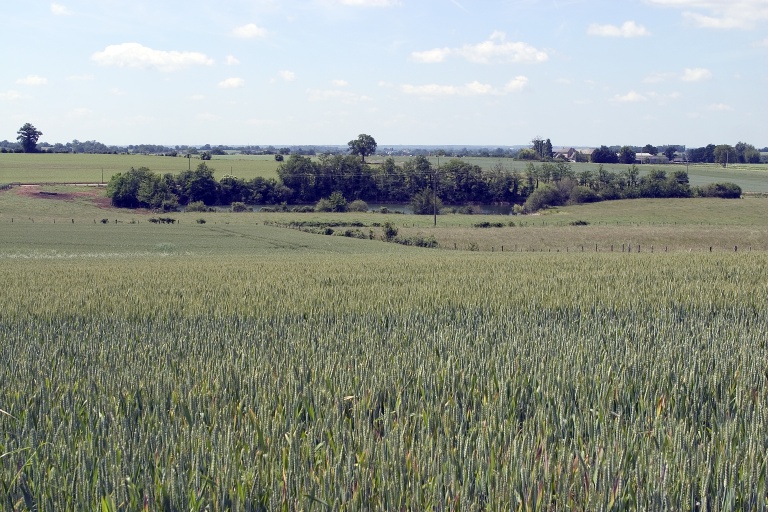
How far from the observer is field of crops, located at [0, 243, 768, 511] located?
14.5ft

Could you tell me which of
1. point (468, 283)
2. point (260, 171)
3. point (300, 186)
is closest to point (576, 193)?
point (300, 186)

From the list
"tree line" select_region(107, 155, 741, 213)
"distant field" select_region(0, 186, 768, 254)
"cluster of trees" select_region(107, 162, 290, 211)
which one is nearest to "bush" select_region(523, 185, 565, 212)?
"tree line" select_region(107, 155, 741, 213)

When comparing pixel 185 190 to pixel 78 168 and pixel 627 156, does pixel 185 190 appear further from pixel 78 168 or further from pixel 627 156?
pixel 627 156

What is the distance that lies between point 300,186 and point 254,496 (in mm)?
112616

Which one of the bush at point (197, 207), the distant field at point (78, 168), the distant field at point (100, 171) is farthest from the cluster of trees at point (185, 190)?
the distant field at point (78, 168)

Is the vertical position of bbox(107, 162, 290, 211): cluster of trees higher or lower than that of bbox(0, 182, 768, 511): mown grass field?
higher

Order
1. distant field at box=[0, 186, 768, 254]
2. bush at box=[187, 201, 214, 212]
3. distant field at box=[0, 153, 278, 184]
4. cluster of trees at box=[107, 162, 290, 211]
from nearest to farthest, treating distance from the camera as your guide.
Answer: distant field at box=[0, 186, 768, 254]
cluster of trees at box=[107, 162, 290, 211]
bush at box=[187, 201, 214, 212]
distant field at box=[0, 153, 278, 184]

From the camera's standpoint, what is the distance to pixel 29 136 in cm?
17862

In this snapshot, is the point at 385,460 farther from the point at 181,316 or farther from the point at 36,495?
the point at 181,316

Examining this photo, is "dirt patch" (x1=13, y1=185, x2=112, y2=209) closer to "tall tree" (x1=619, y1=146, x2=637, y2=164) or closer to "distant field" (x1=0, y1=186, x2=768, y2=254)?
"distant field" (x1=0, y1=186, x2=768, y2=254)

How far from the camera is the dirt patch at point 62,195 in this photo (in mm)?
90625

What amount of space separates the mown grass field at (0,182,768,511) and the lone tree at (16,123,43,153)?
599 feet

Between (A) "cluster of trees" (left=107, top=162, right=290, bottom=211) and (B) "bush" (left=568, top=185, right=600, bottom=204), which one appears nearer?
(A) "cluster of trees" (left=107, top=162, right=290, bottom=211)

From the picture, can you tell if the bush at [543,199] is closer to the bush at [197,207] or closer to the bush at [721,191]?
the bush at [721,191]
